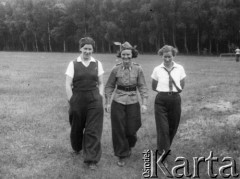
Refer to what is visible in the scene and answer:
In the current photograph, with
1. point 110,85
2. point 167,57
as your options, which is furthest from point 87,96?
point 167,57

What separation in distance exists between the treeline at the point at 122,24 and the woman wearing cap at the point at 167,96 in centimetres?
4539

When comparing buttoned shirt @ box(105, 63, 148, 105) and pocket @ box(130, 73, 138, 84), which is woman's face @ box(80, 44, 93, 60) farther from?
pocket @ box(130, 73, 138, 84)

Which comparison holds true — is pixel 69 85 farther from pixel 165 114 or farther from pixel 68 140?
pixel 68 140

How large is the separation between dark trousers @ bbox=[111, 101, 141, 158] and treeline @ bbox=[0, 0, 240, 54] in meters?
45.8

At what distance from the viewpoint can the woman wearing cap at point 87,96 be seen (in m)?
5.95

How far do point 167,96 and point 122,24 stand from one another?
196ft

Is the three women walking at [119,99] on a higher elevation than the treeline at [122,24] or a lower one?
lower

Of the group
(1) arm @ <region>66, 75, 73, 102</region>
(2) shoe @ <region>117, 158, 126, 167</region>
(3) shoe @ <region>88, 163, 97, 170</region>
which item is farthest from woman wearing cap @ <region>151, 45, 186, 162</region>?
(1) arm @ <region>66, 75, 73, 102</region>

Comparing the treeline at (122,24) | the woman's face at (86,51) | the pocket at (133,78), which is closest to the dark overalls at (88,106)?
the woman's face at (86,51)

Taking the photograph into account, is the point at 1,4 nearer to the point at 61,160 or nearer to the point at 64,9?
the point at 64,9

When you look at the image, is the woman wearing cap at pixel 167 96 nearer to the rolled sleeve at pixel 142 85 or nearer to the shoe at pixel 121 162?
the rolled sleeve at pixel 142 85

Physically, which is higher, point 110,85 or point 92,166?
point 110,85

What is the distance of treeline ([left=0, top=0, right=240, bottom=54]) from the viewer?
171 ft

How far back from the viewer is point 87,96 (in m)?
5.99
